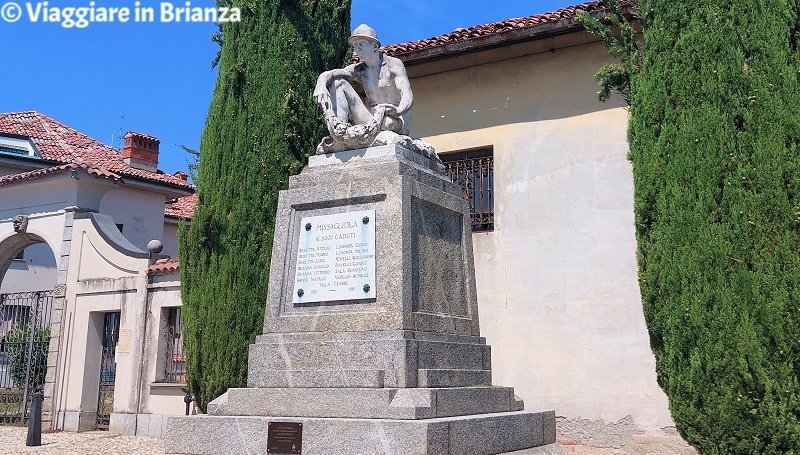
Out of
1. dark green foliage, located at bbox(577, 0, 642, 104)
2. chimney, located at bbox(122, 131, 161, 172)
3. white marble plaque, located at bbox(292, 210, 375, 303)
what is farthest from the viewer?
chimney, located at bbox(122, 131, 161, 172)

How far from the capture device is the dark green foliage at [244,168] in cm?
992

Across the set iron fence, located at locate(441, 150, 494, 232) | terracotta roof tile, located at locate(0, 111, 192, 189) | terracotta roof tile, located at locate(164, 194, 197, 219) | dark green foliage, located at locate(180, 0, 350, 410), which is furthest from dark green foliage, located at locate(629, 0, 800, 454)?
terracotta roof tile, located at locate(164, 194, 197, 219)

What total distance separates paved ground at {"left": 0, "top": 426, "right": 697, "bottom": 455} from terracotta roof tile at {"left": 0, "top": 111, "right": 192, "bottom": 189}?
8804 millimetres

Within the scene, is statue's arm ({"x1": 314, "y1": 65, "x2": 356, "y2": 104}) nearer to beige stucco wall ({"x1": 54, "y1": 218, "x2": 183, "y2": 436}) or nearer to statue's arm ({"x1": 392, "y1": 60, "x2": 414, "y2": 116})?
statue's arm ({"x1": 392, "y1": 60, "x2": 414, "y2": 116})

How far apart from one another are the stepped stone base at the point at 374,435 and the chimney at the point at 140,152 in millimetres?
15721

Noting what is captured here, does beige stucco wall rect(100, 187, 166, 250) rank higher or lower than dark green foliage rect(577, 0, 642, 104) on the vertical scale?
higher

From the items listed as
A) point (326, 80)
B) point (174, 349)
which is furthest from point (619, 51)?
point (174, 349)

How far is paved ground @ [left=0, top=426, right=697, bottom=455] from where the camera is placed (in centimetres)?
966

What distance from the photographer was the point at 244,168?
10156 millimetres

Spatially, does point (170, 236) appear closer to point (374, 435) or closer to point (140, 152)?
point (140, 152)

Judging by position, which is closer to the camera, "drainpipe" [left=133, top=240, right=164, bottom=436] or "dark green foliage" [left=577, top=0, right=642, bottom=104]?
"dark green foliage" [left=577, top=0, right=642, bottom=104]

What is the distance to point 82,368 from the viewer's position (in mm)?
13562

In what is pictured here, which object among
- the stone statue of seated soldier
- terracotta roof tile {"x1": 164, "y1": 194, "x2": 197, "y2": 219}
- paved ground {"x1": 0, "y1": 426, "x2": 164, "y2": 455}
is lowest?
paved ground {"x1": 0, "y1": 426, "x2": 164, "y2": 455}

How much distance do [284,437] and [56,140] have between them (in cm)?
2050
